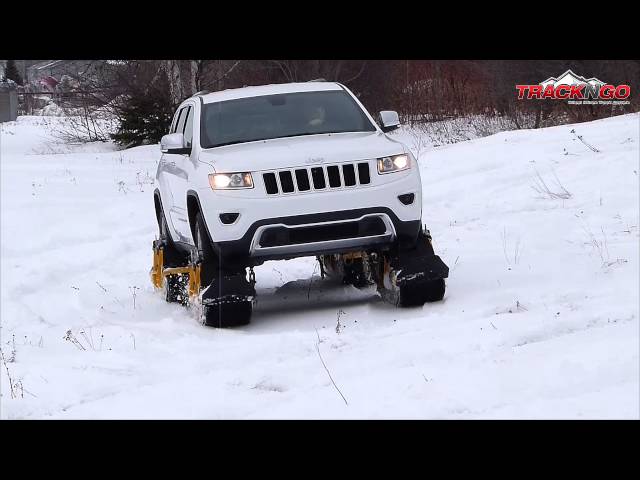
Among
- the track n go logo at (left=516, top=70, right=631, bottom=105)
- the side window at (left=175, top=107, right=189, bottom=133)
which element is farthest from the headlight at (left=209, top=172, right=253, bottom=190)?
the track n go logo at (left=516, top=70, right=631, bottom=105)

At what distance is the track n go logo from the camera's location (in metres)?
25.5

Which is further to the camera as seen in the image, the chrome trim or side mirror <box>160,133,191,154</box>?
side mirror <box>160,133,191,154</box>

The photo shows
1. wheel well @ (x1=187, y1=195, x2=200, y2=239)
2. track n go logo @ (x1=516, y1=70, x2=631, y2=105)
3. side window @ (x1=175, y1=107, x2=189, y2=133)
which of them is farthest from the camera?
track n go logo @ (x1=516, y1=70, x2=631, y2=105)

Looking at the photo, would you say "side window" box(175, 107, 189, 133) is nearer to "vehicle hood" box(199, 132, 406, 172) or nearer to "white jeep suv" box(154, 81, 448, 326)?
"white jeep suv" box(154, 81, 448, 326)

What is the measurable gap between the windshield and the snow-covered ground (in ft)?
5.28

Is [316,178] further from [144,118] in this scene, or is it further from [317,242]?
[144,118]

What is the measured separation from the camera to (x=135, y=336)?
8086mm

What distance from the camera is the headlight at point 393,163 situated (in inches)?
330

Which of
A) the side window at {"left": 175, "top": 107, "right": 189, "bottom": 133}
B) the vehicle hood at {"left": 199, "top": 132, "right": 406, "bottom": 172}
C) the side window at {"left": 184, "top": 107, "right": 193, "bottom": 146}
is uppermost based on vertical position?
the vehicle hood at {"left": 199, "top": 132, "right": 406, "bottom": 172}

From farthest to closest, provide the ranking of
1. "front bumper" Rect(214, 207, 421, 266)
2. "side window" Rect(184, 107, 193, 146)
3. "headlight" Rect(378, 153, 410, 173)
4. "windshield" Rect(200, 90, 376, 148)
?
"side window" Rect(184, 107, 193, 146), "windshield" Rect(200, 90, 376, 148), "headlight" Rect(378, 153, 410, 173), "front bumper" Rect(214, 207, 421, 266)

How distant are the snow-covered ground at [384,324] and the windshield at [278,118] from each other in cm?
161

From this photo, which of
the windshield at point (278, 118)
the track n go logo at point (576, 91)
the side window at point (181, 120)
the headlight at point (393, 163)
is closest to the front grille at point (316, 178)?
the headlight at point (393, 163)

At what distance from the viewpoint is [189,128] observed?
9.96m

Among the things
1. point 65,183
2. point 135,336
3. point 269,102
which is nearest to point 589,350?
point 135,336
